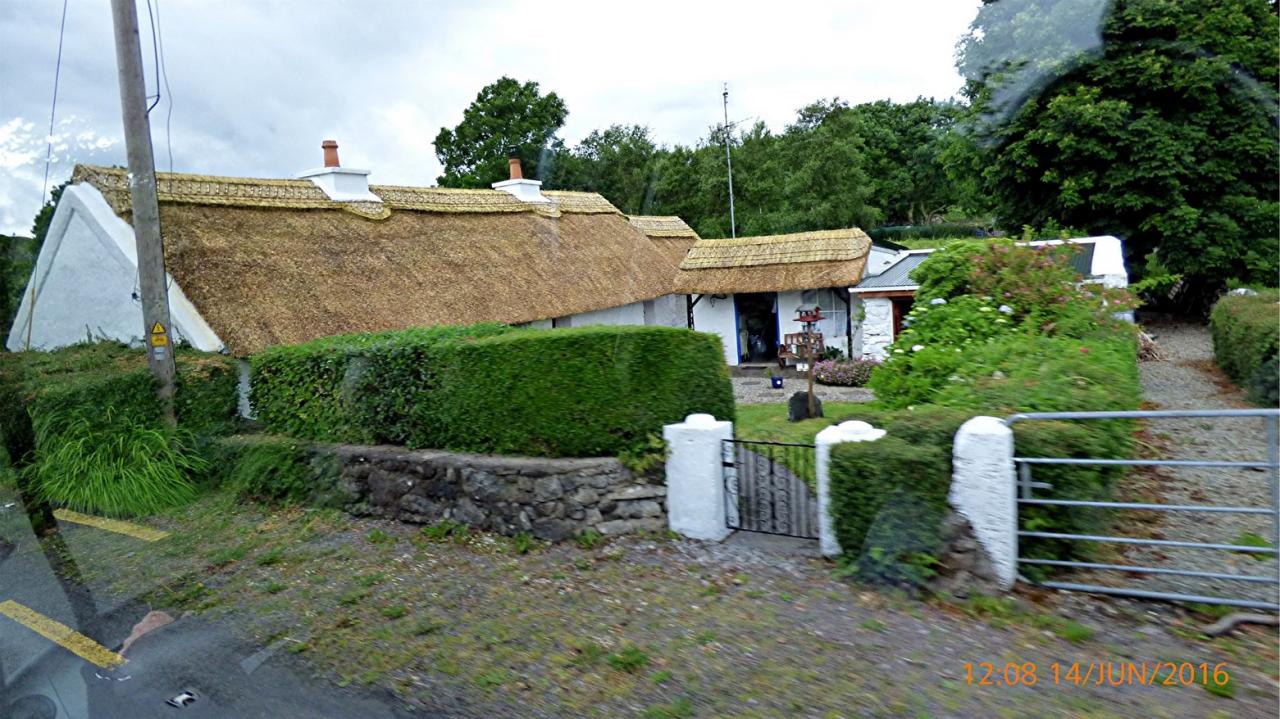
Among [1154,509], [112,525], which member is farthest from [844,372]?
[112,525]

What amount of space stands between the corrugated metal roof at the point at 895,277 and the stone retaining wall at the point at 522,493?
1345 cm

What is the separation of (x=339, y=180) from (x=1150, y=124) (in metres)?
16.7

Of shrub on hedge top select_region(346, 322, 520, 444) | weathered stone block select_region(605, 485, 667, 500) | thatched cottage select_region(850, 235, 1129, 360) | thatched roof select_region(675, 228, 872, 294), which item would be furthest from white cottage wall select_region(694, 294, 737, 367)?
weathered stone block select_region(605, 485, 667, 500)

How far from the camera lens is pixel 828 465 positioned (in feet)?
18.0

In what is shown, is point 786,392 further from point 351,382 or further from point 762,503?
point 351,382

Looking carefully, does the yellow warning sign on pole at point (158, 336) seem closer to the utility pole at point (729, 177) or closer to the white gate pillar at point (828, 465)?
the white gate pillar at point (828, 465)

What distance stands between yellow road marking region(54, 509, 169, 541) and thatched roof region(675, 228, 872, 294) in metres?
15.6

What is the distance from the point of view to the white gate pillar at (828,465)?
556 centimetres

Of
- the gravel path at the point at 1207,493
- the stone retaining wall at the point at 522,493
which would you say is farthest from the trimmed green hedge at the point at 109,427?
the gravel path at the point at 1207,493

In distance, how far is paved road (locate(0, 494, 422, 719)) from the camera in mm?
4398

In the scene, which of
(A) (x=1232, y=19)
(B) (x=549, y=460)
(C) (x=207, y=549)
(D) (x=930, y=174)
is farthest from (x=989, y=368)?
(D) (x=930, y=174)

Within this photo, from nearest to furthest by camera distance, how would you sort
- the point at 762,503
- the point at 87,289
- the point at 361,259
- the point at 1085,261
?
the point at 762,503 < the point at 87,289 < the point at 361,259 < the point at 1085,261

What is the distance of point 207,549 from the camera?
23.5 feet

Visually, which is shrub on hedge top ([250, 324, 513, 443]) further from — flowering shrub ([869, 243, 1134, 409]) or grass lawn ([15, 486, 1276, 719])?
flowering shrub ([869, 243, 1134, 409])
